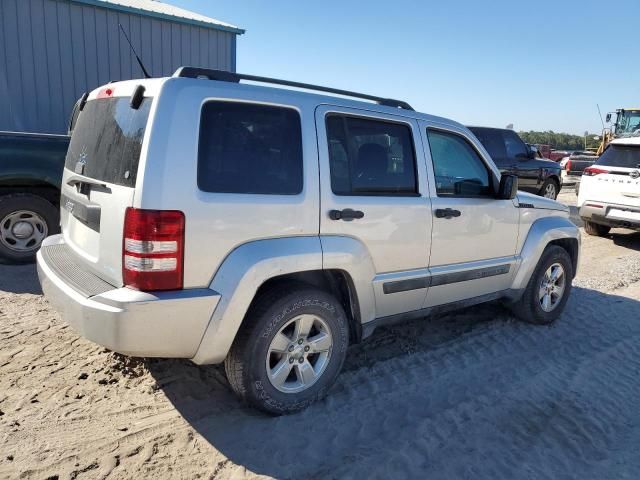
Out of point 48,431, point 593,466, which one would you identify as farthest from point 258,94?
point 593,466

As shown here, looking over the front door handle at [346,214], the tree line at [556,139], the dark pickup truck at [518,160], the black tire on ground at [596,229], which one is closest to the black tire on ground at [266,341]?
the front door handle at [346,214]

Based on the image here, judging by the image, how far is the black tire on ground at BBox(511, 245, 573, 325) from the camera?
4.64 meters

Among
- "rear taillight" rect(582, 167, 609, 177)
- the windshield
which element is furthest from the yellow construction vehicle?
"rear taillight" rect(582, 167, 609, 177)

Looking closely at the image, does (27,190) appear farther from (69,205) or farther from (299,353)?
(299,353)

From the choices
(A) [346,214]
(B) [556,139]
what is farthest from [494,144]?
(B) [556,139]

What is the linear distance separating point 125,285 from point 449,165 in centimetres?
252

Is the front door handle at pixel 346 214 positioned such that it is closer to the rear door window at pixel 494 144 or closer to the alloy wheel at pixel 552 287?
the alloy wheel at pixel 552 287

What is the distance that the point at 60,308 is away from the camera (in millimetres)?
2875

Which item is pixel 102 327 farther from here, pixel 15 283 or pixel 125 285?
pixel 15 283

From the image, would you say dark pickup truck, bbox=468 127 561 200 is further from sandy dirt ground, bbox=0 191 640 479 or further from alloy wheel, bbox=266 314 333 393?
alloy wheel, bbox=266 314 333 393

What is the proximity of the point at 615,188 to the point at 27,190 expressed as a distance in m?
8.53

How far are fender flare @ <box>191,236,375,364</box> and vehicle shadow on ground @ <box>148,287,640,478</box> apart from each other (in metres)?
0.54

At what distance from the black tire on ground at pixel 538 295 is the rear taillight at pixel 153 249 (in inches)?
134

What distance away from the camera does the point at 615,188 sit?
26.8ft
